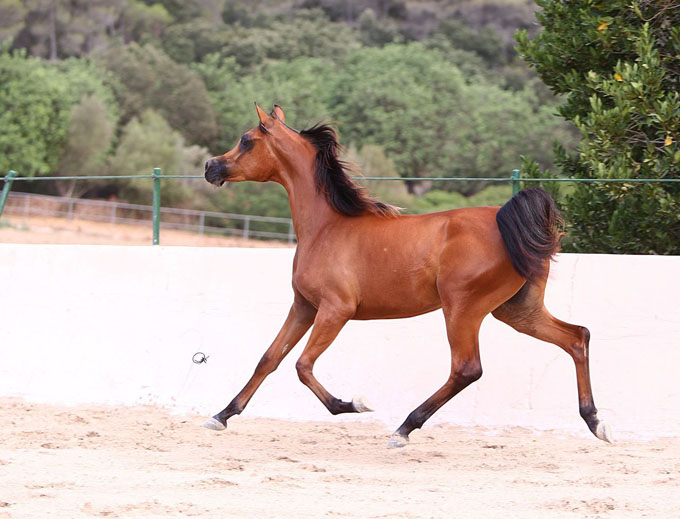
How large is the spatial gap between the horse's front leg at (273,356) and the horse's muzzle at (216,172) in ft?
2.76

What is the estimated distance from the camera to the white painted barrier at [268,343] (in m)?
6.12

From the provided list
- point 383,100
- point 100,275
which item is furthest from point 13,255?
point 383,100

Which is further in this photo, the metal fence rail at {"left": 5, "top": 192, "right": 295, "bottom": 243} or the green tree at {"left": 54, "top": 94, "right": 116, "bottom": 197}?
the green tree at {"left": 54, "top": 94, "right": 116, "bottom": 197}

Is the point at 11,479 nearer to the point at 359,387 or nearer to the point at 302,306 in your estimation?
the point at 302,306

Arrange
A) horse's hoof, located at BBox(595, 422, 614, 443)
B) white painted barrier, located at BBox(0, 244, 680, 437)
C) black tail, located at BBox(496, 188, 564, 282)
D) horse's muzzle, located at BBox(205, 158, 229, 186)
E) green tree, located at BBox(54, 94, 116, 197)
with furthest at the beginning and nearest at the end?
green tree, located at BBox(54, 94, 116, 197) < white painted barrier, located at BBox(0, 244, 680, 437) < horse's muzzle, located at BBox(205, 158, 229, 186) < horse's hoof, located at BBox(595, 422, 614, 443) < black tail, located at BBox(496, 188, 564, 282)

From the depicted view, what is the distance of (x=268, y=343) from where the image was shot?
6.77 metres

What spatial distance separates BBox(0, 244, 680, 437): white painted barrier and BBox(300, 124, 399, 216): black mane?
1.09 m

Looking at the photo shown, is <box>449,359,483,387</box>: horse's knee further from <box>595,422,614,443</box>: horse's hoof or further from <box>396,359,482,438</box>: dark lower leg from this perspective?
<box>595,422,614,443</box>: horse's hoof

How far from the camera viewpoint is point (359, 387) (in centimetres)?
655

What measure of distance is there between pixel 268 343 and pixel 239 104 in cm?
4209

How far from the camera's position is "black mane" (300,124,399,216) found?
5770mm

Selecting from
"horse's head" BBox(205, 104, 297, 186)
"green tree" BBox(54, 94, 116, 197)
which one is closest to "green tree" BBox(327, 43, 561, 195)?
"green tree" BBox(54, 94, 116, 197)

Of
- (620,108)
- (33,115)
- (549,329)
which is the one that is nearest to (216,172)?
(549,329)

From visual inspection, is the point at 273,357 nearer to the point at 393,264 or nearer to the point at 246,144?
the point at 393,264
